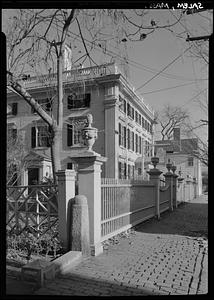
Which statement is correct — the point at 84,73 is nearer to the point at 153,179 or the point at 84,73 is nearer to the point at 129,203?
the point at 129,203

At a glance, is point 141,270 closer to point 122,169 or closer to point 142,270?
point 142,270

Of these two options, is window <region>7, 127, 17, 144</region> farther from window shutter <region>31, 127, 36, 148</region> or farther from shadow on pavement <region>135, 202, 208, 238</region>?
shadow on pavement <region>135, 202, 208, 238</region>

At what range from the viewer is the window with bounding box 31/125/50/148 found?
60.6ft

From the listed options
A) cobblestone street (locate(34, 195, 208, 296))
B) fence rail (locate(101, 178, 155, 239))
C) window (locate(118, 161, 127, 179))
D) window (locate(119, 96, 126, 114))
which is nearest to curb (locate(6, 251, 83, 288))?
cobblestone street (locate(34, 195, 208, 296))

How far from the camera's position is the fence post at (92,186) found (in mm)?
5406

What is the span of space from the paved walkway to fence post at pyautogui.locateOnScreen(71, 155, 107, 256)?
1.26 feet

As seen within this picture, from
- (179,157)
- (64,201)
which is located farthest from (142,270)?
(179,157)

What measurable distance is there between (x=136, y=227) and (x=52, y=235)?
3.46 meters

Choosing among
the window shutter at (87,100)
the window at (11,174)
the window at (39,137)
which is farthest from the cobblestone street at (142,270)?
the window at (39,137)

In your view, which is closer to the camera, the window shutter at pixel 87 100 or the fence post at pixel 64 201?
the fence post at pixel 64 201

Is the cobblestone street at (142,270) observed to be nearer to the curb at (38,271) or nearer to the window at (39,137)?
the curb at (38,271)

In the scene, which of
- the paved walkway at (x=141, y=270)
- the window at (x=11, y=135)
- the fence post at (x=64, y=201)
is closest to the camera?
the paved walkway at (x=141, y=270)
